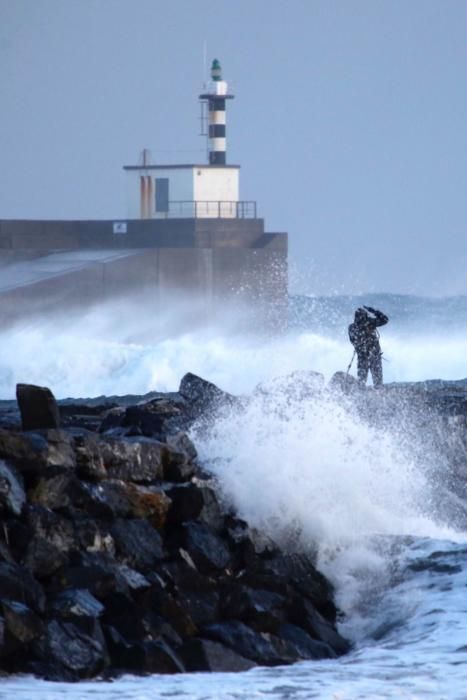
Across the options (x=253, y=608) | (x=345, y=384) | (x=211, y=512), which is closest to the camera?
(x=253, y=608)

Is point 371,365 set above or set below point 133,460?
above

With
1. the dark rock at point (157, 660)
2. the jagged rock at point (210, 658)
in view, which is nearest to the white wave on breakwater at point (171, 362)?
the jagged rock at point (210, 658)

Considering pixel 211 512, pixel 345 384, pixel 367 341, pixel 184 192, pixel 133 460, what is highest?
pixel 184 192

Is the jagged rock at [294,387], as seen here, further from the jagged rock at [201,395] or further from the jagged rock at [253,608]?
the jagged rock at [253,608]

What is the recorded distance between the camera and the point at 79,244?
4291 cm

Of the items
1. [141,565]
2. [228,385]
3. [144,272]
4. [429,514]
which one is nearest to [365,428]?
[429,514]

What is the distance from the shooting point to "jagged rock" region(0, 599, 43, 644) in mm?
7480

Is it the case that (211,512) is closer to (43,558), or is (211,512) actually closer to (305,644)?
(305,644)

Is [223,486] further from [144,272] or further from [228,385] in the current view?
[144,272]

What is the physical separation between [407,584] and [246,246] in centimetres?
3368

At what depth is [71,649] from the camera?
7.64 m

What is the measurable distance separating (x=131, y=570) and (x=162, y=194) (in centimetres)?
3615

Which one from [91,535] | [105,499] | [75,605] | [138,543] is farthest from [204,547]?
[75,605]

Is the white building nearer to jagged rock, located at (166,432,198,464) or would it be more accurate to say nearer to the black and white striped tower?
the black and white striped tower
